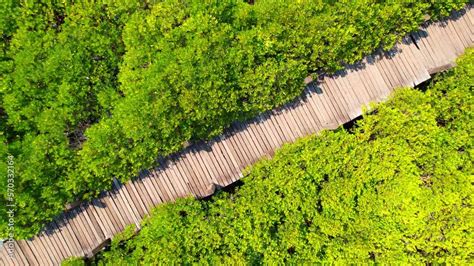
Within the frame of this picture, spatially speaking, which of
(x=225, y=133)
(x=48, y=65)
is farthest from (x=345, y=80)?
(x=48, y=65)

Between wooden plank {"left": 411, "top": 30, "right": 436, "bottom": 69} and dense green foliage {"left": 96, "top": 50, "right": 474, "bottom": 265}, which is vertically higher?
wooden plank {"left": 411, "top": 30, "right": 436, "bottom": 69}

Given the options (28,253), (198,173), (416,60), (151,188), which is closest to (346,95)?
(416,60)

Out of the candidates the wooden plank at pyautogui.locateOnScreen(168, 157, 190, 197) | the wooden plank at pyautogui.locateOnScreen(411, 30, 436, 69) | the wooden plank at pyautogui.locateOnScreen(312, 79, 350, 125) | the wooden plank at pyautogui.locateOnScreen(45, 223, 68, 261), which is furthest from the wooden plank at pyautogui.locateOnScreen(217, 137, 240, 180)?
the wooden plank at pyautogui.locateOnScreen(411, 30, 436, 69)

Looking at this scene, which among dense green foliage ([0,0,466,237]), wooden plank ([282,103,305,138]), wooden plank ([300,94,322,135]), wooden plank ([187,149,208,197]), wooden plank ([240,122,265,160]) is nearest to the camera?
dense green foliage ([0,0,466,237])

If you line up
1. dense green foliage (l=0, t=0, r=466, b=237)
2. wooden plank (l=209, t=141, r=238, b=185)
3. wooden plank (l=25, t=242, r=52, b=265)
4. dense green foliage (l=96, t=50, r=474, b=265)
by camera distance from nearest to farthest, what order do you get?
dense green foliage (l=0, t=0, r=466, b=237), dense green foliage (l=96, t=50, r=474, b=265), wooden plank (l=25, t=242, r=52, b=265), wooden plank (l=209, t=141, r=238, b=185)

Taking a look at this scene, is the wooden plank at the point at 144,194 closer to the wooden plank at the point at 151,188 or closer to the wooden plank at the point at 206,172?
the wooden plank at the point at 151,188

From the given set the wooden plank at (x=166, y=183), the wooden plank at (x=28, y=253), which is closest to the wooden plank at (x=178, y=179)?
the wooden plank at (x=166, y=183)

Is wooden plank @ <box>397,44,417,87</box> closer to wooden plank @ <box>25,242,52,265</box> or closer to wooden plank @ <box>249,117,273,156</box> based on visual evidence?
wooden plank @ <box>249,117,273,156</box>
